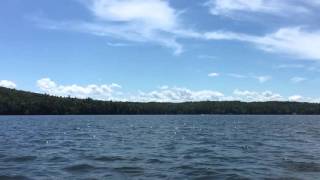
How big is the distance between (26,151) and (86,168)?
13.4 metres

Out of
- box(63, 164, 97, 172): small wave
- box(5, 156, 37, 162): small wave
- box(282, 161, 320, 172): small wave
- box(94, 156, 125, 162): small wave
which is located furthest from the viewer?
box(5, 156, 37, 162): small wave

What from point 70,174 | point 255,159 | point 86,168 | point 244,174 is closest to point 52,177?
point 70,174

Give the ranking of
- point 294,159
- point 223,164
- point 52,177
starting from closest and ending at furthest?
point 52,177 < point 223,164 < point 294,159

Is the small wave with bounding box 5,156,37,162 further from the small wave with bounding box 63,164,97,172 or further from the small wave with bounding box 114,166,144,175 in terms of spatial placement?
the small wave with bounding box 114,166,144,175

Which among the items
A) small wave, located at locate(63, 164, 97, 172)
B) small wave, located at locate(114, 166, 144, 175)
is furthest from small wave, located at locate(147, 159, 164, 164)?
small wave, located at locate(63, 164, 97, 172)

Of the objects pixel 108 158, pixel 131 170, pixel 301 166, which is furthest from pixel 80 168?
pixel 301 166

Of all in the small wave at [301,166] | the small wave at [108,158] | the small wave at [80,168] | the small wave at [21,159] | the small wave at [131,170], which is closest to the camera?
the small wave at [131,170]

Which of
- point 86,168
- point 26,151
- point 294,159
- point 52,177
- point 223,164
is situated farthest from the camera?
point 26,151

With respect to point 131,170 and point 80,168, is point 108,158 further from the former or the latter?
point 131,170

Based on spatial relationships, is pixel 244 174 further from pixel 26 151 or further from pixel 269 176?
pixel 26 151

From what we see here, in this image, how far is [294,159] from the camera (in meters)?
38.3

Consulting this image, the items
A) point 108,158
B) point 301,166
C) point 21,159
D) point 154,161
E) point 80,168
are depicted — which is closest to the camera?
point 80,168

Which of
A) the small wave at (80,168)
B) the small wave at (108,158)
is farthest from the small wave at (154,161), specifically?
the small wave at (80,168)

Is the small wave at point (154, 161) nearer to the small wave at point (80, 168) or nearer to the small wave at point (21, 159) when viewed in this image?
the small wave at point (80, 168)
